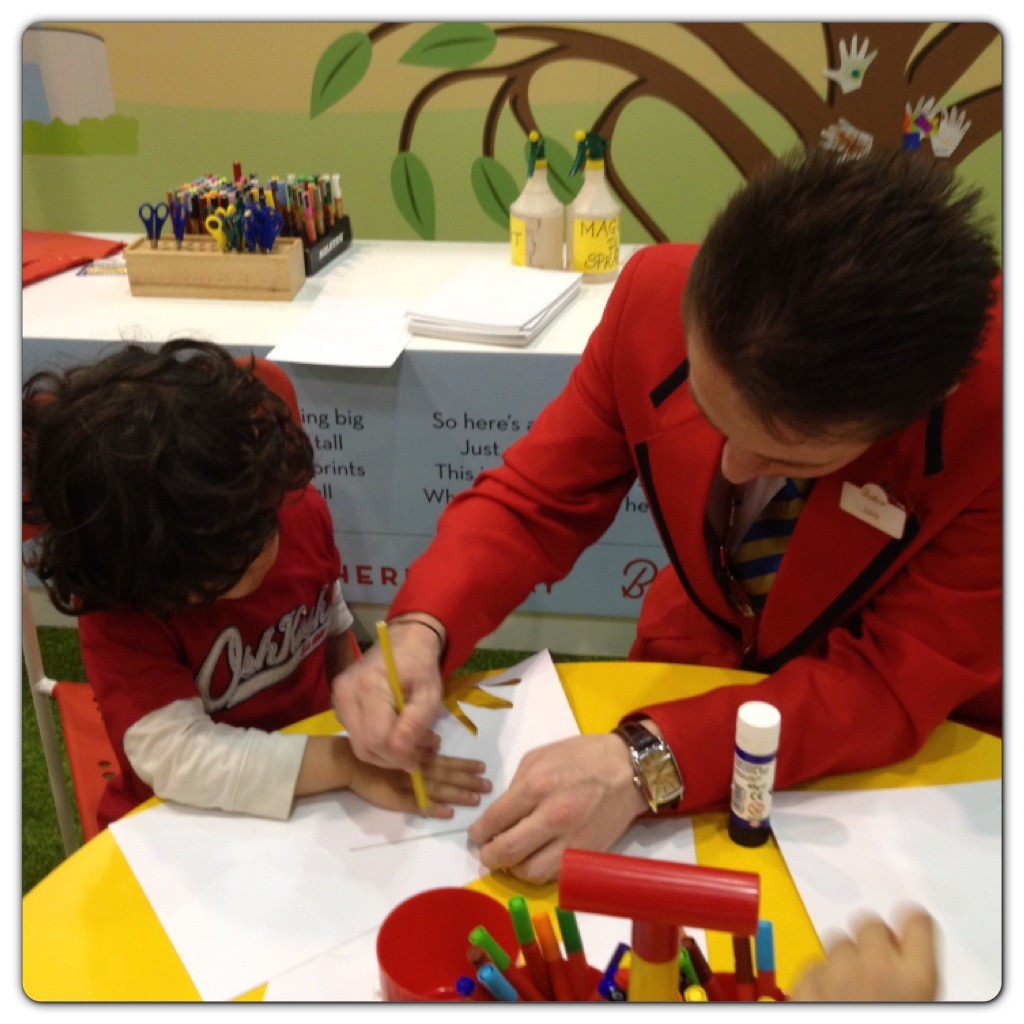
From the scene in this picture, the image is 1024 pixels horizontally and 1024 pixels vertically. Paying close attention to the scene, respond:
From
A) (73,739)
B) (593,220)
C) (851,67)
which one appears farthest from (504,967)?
(851,67)

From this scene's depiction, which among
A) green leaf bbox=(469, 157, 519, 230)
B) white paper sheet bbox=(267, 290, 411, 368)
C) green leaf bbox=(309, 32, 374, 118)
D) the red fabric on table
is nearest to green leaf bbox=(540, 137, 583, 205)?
green leaf bbox=(469, 157, 519, 230)

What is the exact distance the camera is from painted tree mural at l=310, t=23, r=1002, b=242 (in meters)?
2.45

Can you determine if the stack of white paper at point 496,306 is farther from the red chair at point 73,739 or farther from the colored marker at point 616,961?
the colored marker at point 616,961

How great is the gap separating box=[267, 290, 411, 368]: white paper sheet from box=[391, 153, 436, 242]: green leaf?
793mm

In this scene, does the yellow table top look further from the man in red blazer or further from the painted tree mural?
the painted tree mural

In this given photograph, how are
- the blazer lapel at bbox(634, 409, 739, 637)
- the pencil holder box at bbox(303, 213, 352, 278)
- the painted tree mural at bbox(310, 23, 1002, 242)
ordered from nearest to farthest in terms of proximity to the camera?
the blazer lapel at bbox(634, 409, 739, 637), the pencil holder box at bbox(303, 213, 352, 278), the painted tree mural at bbox(310, 23, 1002, 242)

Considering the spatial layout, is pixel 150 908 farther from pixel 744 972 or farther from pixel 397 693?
pixel 744 972

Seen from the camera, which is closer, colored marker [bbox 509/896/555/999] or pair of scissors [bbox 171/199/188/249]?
colored marker [bbox 509/896/555/999]

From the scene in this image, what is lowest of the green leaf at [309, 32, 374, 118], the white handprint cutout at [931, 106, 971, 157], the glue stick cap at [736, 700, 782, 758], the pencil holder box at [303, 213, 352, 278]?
the glue stick cap at [736, 700, 782, 758]

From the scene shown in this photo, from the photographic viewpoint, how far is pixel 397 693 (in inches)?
37.2

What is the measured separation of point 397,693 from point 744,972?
403 mm

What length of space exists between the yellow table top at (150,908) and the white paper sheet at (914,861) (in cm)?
2

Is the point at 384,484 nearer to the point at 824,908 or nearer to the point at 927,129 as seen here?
the point at 824,908

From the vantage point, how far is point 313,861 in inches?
34.6
